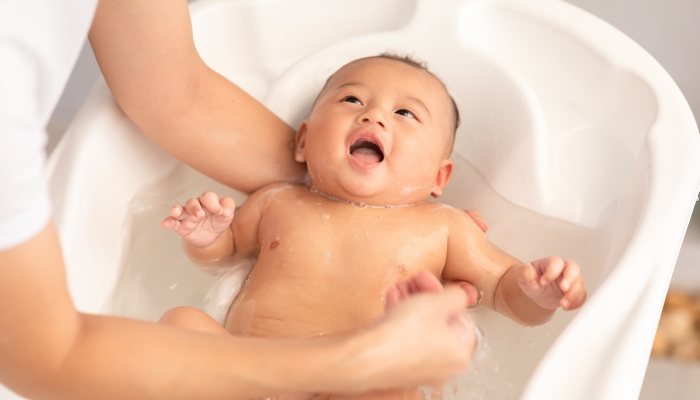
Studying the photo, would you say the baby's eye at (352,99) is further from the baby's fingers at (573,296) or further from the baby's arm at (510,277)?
the baby's fingers at (573,296)

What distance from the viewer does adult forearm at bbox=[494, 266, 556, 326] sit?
0.93m

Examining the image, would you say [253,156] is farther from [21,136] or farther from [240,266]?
[21,136]

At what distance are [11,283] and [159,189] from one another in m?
0.73

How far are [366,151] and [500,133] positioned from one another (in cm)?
28

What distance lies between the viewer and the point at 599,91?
1.14 meters

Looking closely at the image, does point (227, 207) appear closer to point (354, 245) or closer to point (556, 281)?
point (354, 245)

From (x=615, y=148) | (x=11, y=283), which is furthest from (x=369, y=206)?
(x=11, y=283)

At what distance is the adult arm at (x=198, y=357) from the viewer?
51cm

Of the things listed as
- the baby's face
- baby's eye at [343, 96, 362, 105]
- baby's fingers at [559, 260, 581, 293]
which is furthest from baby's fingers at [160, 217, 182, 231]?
baby's fingers at [559, 260, 581, 293]

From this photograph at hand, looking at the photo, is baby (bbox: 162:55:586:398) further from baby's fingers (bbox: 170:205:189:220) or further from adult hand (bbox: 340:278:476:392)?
adult hand (bbox: 340:278:476:392)

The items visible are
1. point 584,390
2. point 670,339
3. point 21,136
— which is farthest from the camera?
point 670,339

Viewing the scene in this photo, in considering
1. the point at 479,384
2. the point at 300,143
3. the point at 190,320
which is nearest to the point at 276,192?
the point at 300,143

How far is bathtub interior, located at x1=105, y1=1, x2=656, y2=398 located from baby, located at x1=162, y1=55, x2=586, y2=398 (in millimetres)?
102

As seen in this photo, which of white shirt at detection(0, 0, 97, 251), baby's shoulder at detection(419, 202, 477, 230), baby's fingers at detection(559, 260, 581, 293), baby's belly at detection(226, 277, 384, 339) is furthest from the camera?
baby's shoulder at detection(419, 202, 477, 230)
